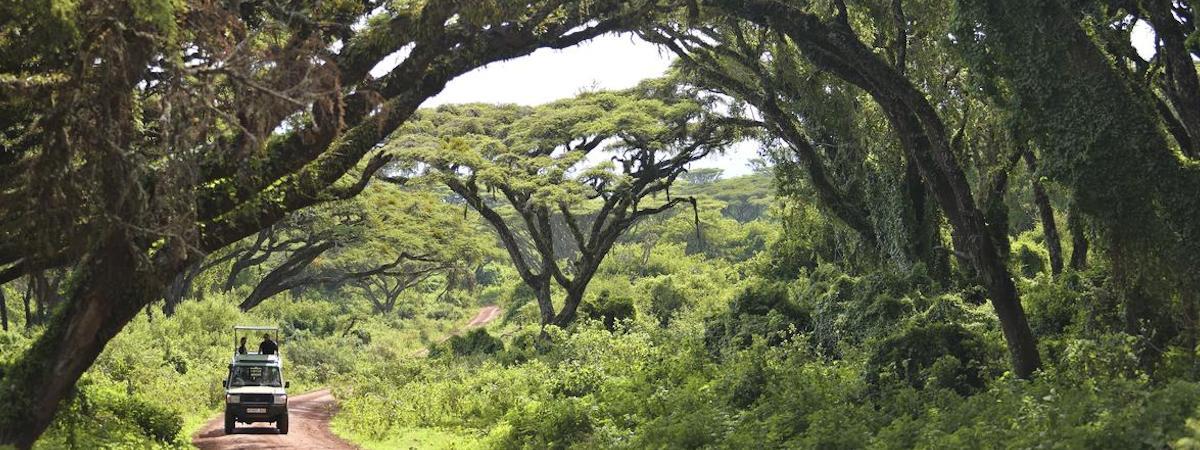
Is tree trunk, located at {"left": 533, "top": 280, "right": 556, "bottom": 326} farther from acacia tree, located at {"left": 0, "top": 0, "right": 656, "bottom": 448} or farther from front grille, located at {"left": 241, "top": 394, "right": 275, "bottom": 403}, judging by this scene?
acacia tree, located at {"left": 0, "top": 0, "right": 656, "bottom": 448}

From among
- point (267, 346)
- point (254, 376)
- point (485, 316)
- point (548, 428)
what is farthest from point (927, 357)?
point (485, 316)

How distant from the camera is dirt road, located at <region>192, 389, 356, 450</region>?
15.6 metres

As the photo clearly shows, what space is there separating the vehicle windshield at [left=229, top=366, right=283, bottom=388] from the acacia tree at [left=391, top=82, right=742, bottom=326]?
9082 millimetres

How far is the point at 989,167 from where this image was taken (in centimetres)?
1928

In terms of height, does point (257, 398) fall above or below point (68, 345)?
below

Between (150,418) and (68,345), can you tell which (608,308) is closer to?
(150,418)

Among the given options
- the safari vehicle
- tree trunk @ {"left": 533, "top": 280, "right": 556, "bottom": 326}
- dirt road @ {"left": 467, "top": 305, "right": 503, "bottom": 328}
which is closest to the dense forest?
the safari vehicle

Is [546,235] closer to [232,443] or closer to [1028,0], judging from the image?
[232,443]

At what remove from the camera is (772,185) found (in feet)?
76.8

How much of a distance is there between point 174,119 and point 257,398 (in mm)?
10384

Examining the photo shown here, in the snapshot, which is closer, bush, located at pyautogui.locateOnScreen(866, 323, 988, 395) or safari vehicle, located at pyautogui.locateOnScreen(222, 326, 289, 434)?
bush, located at pyautogui.locateOnScreen(866, 323, 988, 395)

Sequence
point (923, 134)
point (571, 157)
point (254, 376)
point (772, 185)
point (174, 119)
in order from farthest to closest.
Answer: point (571, 157), point (772, 185), point (254, 376), point (923, 134), point (174, 119)

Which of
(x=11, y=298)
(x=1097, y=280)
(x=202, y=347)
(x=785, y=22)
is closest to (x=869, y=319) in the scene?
(x=1097, y=280)

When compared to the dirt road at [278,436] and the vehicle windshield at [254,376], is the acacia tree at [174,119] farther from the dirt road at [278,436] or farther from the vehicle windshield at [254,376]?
the vehicle windshield at [254,376]
